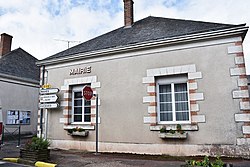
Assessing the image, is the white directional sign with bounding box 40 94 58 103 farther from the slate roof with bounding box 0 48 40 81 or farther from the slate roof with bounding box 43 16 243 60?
the slate roof with bounding box 0 48 40 81

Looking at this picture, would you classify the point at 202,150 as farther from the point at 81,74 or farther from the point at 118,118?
the point at 81,74

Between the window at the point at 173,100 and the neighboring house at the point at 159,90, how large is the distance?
33 mm

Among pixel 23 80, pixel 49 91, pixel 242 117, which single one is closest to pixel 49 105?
pixel 49 91

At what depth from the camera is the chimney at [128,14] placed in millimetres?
10812

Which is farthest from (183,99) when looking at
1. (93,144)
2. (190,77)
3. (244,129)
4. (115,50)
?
(93,144)

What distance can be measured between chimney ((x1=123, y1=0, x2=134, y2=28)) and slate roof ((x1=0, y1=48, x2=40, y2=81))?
26.7 feet

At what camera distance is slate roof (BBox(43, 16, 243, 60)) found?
7.80m

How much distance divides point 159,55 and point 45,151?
4888mm

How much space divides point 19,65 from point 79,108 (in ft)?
28.6

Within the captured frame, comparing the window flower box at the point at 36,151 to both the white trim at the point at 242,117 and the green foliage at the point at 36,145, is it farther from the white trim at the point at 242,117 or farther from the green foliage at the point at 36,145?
the white trim at the point at 242,117

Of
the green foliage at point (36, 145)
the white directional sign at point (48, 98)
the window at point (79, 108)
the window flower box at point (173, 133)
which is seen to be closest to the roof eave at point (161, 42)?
the window at point (79, 108)

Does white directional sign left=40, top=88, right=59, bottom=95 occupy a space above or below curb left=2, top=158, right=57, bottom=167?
above

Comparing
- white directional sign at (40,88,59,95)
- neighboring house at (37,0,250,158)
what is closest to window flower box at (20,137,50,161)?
neighboring house at (37,0,250,158)

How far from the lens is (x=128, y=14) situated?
10828mm
